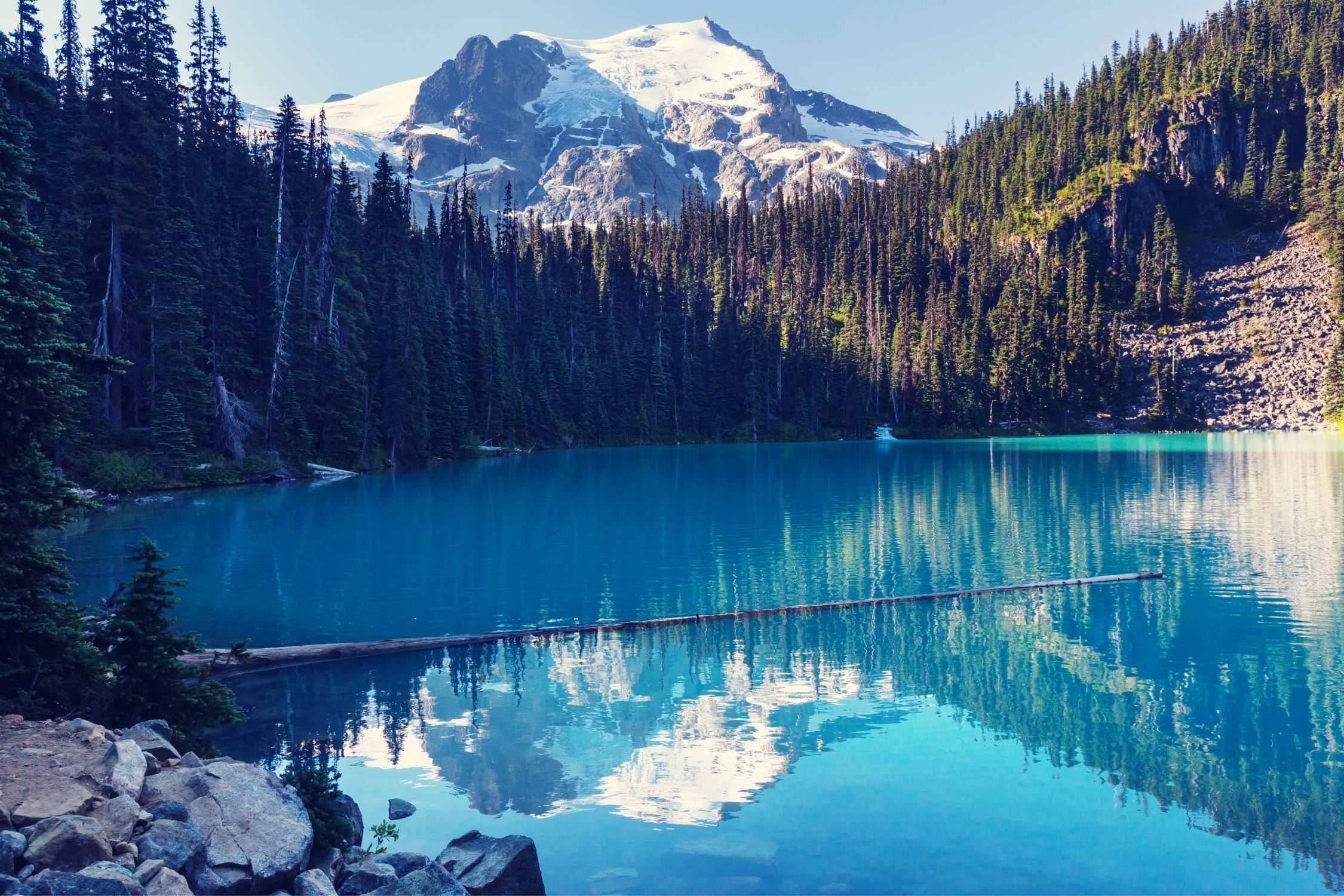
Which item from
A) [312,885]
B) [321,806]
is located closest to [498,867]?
[312,885]

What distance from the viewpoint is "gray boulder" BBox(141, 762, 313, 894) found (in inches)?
305

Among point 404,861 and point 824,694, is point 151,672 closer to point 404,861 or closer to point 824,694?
point 404,861

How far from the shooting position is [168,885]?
6918 millimetres

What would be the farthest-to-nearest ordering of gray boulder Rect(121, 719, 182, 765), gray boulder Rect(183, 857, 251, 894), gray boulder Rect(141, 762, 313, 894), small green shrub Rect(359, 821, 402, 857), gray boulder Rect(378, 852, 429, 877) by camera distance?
1. small green shrub Rect(359, 821, 402, 857)
2. gray boulder Rect(121, 719, 182, 765)
3. gray boulder Rect(378, 852, 429, 877)
4. gray boulder Rect(141, 762, 313, 894)
5. gray boulder Rect(183, 857, 251, 894)

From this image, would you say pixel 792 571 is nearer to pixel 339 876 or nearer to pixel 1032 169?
pixel 339 876

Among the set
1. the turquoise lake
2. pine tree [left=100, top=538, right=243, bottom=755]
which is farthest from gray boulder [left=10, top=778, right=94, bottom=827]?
the turquoise lake

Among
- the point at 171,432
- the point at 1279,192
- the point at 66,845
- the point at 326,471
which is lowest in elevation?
the point at 66,845

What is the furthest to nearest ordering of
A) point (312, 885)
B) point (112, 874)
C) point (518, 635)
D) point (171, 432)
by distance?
point (171, 432) → point (518, 635) → point (312, 885) → point (112, 874)

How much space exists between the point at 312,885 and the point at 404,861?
1546mm

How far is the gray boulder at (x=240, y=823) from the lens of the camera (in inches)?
305

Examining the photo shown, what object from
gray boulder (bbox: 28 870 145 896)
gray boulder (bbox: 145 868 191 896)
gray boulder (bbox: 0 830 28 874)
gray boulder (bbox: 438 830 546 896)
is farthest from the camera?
gray boulder (bbox: 438 830 546 896)

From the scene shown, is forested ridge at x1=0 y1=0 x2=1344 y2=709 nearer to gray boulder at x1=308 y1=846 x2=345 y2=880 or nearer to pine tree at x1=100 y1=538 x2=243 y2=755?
pine tree at x1=100 y1=538 x2=243 y2=755

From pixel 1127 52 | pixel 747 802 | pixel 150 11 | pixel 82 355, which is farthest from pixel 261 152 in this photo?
pixel 1127 52

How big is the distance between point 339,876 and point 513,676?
8553 millimetres
